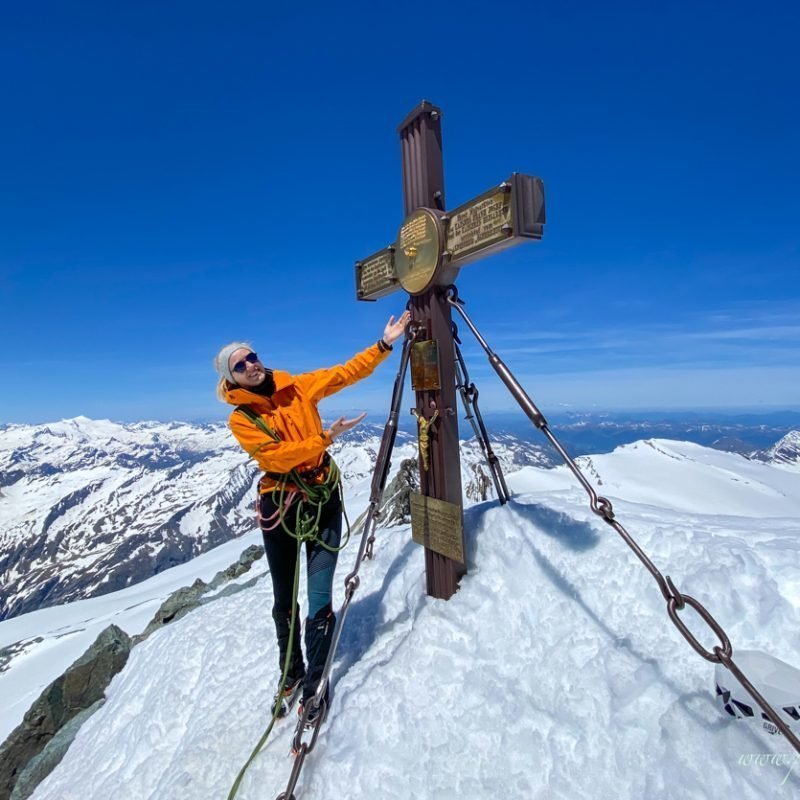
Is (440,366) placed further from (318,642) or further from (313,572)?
(318,642)

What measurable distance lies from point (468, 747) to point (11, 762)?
12.4m

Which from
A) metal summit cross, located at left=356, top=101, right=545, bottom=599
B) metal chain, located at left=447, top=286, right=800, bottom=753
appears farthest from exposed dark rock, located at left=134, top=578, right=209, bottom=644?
metal chain, located at left=447, top=286, right=800, bottom=753

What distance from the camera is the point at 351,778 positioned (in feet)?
13.1

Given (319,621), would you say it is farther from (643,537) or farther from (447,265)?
(447,265)

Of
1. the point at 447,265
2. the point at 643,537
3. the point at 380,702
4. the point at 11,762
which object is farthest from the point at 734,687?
the point at 11,762

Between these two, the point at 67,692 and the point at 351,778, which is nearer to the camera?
the point at 351,778

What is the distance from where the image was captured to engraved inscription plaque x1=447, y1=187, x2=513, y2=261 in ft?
15.5

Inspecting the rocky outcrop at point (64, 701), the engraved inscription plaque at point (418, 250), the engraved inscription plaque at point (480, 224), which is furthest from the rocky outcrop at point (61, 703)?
the engraved inscription plaque at point (480, 224)

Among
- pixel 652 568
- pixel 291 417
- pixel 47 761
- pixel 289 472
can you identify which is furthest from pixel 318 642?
pixel 47 761

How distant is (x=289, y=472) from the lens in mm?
5078

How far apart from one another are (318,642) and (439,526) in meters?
1.84

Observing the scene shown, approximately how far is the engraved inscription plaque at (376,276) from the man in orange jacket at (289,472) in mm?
1874

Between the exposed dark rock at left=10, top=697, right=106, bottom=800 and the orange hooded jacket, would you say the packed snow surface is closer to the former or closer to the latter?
the exposed dark rock at left=10, top=697, right=106, bottom=800

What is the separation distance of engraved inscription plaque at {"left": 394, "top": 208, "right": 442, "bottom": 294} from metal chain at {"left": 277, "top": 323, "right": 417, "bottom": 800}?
597 mm
